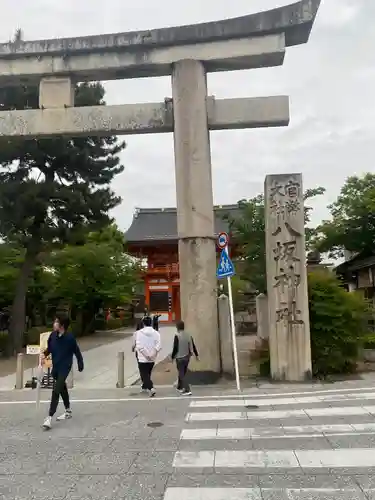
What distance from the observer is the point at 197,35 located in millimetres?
11406

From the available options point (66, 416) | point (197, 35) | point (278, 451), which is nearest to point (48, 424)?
point (66, 416)

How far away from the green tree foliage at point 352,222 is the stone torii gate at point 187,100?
13.9 meters

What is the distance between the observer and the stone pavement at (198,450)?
4.45 m

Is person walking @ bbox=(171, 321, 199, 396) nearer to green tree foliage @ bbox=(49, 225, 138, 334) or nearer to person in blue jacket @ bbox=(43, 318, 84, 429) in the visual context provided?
person in blue jacket @ bbox=(43, 318, 84, 429)

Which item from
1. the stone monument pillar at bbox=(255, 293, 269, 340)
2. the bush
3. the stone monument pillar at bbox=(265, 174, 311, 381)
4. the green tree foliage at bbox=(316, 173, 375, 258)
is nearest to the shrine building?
the bush

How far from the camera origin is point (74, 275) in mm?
27266

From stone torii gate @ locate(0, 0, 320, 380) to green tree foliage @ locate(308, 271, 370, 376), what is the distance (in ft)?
7.71

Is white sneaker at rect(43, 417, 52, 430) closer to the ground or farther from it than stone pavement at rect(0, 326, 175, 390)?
farther from it

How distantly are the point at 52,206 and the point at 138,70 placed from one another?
350 inches

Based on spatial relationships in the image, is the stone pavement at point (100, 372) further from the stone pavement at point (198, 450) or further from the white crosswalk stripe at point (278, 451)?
the white crosswalk stripe at point (278, 451)

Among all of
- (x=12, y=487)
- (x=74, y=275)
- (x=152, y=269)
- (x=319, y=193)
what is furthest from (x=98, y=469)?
(x=152, y=269)

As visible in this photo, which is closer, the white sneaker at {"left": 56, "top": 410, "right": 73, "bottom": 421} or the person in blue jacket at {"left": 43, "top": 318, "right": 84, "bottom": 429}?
the person in blue jacket at {"left": 43, "top": 318, "right": 84, "bottom": 429}

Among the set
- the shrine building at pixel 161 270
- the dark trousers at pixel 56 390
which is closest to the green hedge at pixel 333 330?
the dark trousers at pixel 56 390

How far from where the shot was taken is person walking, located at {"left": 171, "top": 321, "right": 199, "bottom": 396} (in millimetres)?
9852
